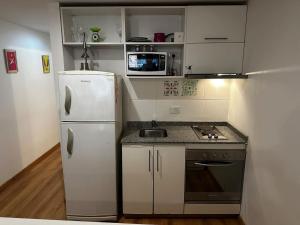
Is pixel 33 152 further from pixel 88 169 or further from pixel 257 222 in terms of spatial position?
pixel 257 222

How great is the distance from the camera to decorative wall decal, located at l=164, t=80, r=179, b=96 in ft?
8.61

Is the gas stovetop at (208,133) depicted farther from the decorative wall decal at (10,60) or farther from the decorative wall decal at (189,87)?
the decorative wall decal at (10,60)

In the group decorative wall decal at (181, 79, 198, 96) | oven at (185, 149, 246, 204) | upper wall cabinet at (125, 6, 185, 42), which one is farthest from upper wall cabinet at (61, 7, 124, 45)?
oven at (185, 149, 246, 204)

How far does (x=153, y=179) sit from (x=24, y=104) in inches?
98.4

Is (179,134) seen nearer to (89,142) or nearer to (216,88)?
(216,88)

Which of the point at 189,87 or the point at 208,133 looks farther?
the point at 189,87

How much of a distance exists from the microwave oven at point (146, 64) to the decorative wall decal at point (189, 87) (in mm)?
511

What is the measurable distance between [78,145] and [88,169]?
0.28 metres

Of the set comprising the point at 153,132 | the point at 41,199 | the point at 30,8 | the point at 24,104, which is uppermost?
the point at 30,8

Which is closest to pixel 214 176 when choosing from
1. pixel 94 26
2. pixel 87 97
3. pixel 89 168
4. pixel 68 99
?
pixel 89 168

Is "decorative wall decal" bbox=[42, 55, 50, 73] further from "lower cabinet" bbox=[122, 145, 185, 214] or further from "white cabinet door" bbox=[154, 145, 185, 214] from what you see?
"white cabinet door" bbox=[154, 145, 185, 214]

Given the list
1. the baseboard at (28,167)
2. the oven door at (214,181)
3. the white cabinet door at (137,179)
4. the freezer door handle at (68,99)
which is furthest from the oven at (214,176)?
the baseboard at (28,167)

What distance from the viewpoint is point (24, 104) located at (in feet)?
11.0

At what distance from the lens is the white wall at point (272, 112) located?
4.64ft
